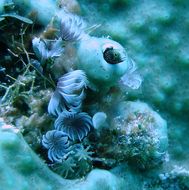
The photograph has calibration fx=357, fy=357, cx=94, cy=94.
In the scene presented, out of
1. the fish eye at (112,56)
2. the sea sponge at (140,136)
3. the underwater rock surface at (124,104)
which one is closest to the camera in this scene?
the underwater rock surface at (124,104)

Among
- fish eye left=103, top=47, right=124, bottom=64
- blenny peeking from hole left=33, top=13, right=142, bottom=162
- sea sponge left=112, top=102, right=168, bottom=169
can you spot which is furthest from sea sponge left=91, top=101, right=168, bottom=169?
fish eye left=103, top=47, right=124, bottom=64

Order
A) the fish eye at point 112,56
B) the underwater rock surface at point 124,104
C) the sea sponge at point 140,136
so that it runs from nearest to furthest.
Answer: the underwater rock surface at point 124,104, the fish eye at point 112,56, the sea sponge at point 140,136

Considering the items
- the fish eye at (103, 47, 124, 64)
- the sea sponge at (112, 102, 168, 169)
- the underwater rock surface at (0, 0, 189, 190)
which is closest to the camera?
the underwater rock surface at (0, 0, 189, 190)

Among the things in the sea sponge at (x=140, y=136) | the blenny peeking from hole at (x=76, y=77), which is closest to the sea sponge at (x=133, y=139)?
the sea sponge at (x=140, y=136)

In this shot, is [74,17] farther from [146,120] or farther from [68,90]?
[146,120]

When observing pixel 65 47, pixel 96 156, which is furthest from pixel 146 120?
pixel 65 47

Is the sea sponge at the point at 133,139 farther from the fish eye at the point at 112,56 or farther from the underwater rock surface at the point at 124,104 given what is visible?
the fish eye at the point at 112,56

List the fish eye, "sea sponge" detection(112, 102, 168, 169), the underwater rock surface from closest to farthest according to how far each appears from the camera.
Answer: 1. the underwater rock surface
2. the fish eye
3. "sea sponge" detection(112, 102, 168, 169)

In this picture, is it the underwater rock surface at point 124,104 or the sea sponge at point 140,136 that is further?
the sea sponge at point 140,136

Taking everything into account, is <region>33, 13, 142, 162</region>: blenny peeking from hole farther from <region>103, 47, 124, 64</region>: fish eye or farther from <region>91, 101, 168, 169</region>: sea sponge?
<region>91, 101, 168, 169</region>: sea sponge

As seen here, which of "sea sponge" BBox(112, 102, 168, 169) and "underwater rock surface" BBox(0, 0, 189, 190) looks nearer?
"underwater rock surface" BBox(0, 0, 189, 190)
